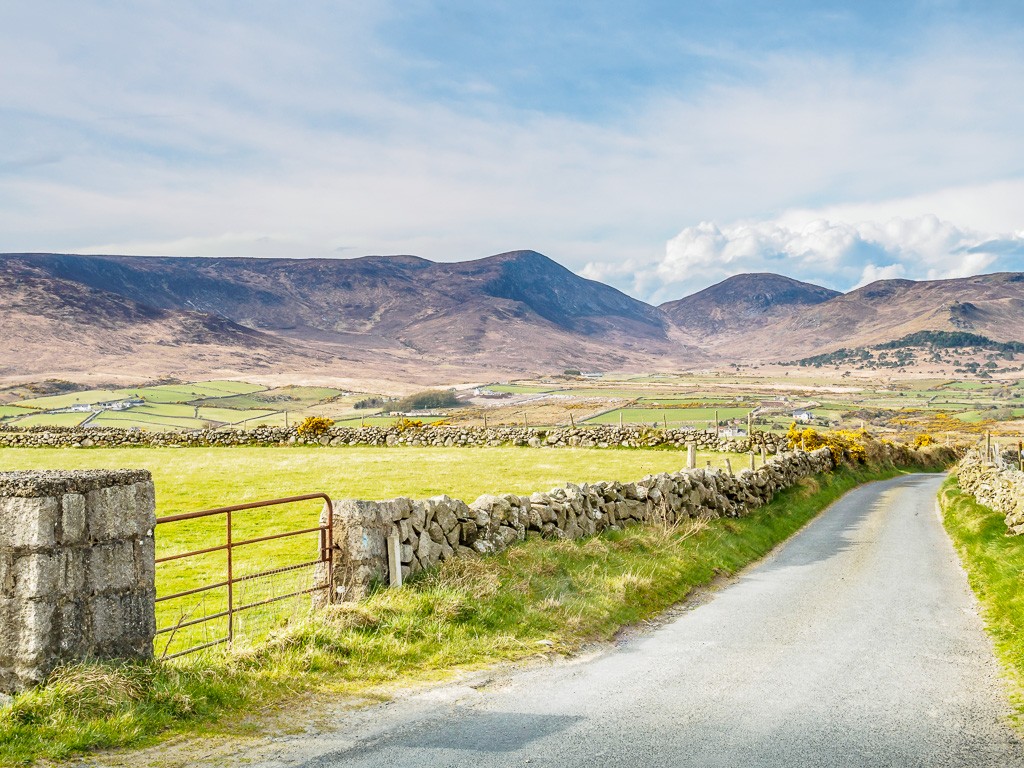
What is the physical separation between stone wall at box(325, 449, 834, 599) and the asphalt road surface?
3.04 metres

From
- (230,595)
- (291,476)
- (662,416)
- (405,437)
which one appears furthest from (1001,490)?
(662,416)

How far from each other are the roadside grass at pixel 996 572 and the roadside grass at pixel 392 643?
5065 mm

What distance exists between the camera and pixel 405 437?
5175cm

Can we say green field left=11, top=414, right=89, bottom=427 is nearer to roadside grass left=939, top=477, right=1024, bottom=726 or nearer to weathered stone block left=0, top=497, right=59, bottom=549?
roadside grass left=939, top=477, right=1024, bottom=726

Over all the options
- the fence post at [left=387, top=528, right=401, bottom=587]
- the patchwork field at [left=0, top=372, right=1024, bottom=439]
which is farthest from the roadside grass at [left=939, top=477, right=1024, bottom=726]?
the patchwork field at [left=0, top=372, right=1024, bottom=439]

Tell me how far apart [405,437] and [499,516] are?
123 feet

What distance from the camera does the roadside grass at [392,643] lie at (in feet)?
23.4

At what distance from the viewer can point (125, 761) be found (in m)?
6.73

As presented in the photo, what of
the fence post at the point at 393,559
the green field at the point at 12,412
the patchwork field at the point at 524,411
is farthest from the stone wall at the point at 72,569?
the green field at the point at 12,412

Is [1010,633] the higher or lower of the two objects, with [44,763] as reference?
lower

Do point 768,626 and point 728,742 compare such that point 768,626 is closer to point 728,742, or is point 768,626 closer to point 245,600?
point 728,742

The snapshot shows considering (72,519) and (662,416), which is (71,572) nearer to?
(72,519)

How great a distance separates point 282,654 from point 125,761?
2.51 metres

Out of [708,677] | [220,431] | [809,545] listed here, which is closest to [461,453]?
[220,431]
